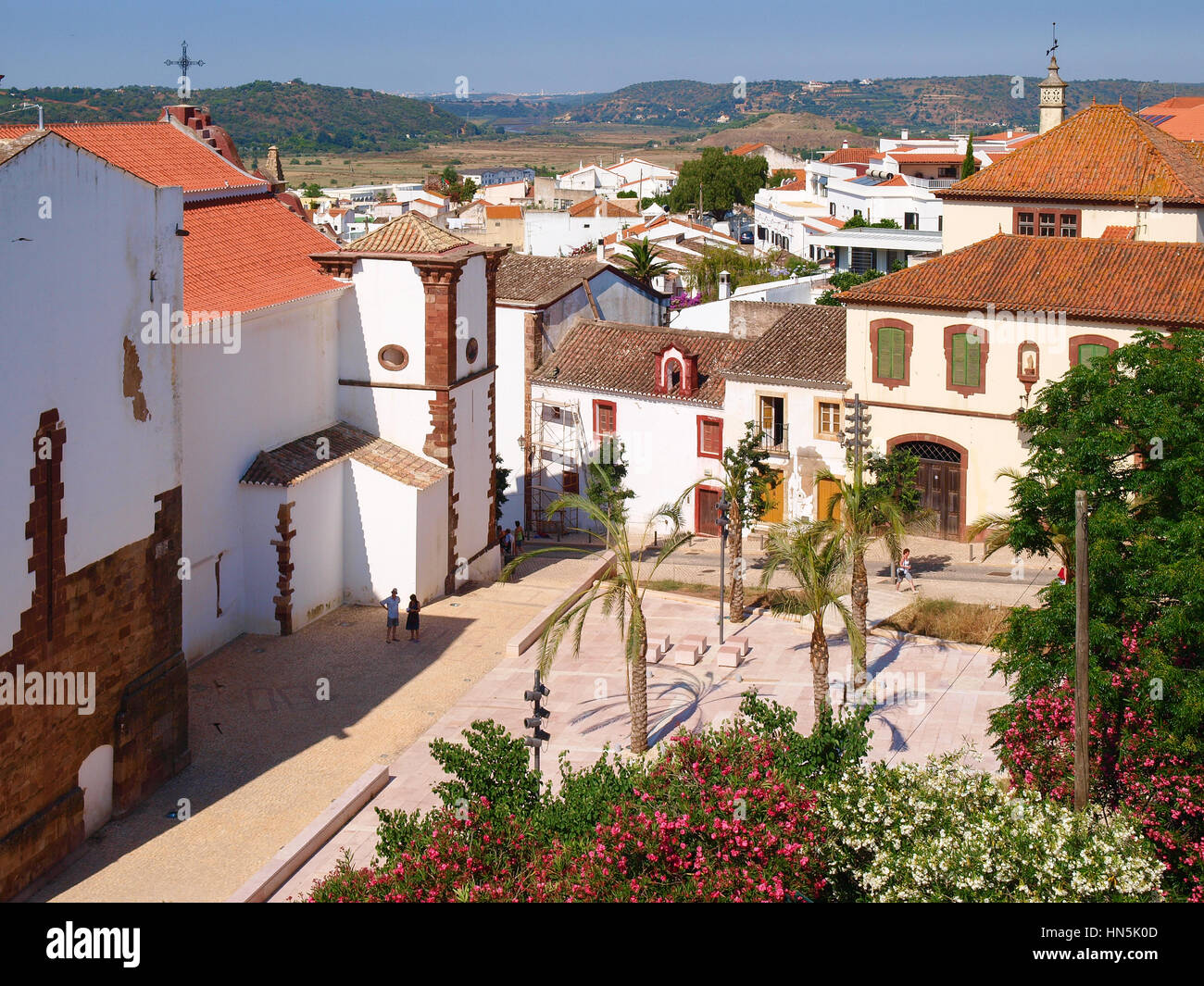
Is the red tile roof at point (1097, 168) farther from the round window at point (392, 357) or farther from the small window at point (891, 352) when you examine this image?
the round window at point (392, 357)

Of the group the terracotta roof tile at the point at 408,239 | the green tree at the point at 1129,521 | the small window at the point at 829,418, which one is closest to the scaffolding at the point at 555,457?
the small window at the point at 829,418

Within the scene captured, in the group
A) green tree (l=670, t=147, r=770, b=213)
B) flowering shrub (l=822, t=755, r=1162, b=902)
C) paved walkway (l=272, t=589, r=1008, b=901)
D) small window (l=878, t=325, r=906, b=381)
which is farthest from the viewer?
green tree (l=670, t=147, r=770, b=213)

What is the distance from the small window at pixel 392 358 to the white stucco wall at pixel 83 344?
11.5m

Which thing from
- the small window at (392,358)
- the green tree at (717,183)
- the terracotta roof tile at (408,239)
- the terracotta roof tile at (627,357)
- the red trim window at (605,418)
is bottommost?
the red trim window at (605,418)

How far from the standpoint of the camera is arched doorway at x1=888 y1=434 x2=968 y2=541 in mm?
43219

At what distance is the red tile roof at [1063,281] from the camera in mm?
39781

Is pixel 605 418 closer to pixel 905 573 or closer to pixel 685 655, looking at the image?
pixel 905 573

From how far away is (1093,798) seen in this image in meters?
20.7

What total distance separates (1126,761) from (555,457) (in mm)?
31234

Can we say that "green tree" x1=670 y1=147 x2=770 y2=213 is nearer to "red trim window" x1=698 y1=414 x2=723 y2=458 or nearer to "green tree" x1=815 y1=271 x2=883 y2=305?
"green tree" x1=815 y1=271 x2=883 y2=305

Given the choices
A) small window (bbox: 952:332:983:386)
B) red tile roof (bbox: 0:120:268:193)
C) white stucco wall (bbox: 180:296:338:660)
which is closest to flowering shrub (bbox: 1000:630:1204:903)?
white stucco wall (bbox: 180:296:338:660)

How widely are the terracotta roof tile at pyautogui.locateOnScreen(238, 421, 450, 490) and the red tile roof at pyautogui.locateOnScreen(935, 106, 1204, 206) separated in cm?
2599

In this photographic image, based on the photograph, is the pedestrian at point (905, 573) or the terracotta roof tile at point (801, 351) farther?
the terracotta roof tile at point (801, 351)

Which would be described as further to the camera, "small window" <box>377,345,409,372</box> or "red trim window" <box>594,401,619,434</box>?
"red trim window" <box>594,401,619,434</box>
